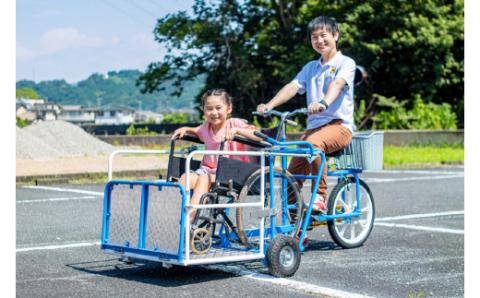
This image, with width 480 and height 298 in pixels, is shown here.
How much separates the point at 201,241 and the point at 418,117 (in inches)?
885

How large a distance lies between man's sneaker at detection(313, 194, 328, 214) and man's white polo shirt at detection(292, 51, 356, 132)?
2.13 ft

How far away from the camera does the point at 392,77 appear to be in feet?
102

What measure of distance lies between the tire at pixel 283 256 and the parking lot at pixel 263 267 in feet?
0.23

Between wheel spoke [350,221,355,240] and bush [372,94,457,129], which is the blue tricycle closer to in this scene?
wheel spoke [350,221,355,240]

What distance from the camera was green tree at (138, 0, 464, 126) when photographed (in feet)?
95.1

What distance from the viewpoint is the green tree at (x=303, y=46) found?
28984 millimetres

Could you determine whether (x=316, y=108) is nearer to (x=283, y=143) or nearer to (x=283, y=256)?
(x=283, y=143)

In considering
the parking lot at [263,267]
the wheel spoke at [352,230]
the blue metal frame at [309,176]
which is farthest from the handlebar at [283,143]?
the wheel spoke at [352,230]

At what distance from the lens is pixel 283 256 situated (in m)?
6.50

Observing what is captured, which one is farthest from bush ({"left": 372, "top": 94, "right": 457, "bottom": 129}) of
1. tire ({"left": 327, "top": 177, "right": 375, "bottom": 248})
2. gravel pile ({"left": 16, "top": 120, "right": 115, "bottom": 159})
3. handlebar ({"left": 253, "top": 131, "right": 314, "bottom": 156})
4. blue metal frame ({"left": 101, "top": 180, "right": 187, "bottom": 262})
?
blue metal frame ({"left": 101, "top": 180, "right": 187, "bottom": 262})

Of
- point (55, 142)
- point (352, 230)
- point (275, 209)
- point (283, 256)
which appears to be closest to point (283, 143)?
point (275, 209)

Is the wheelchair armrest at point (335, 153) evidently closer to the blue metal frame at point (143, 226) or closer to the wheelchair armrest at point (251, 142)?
the wheelchair armrest at point (251, 142)
